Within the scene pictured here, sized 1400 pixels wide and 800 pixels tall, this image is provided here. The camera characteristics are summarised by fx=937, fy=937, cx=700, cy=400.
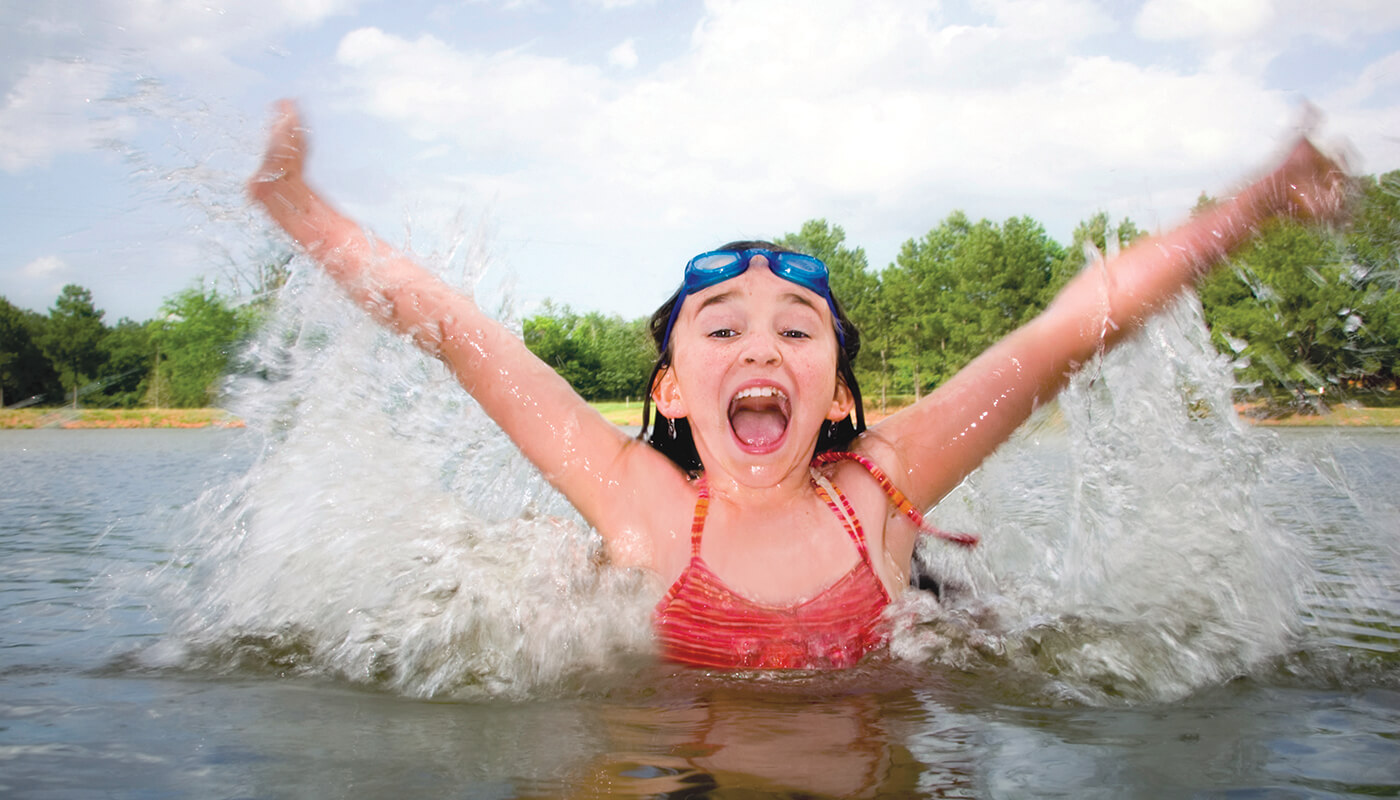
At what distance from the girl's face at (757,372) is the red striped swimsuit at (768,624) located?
0.36 meters

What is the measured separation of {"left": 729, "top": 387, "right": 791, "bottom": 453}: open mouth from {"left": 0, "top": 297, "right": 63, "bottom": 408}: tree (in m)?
38.9

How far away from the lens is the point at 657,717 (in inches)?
101

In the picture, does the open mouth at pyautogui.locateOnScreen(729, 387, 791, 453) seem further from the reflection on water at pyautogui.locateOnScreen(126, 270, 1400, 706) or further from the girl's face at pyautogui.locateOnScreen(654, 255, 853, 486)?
the reflection on water at pyautogui.locateOnScreen(126, 270, 1400, 706)

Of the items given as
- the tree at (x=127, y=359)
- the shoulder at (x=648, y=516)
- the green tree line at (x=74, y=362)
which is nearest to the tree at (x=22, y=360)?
the green tree line at (x=74, y=362)

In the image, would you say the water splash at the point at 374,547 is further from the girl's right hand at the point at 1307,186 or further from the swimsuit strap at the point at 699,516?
the girl's right hand at the point at 1307,186

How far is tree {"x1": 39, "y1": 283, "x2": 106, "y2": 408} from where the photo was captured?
1417 inches

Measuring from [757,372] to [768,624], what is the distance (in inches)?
33.8

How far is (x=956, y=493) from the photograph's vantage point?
222 inches

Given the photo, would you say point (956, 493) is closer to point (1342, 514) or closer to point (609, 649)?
point (609, 649)

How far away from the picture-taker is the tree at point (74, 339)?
36.0 metres

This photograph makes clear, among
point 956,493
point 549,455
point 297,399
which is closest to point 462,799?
point 549,455

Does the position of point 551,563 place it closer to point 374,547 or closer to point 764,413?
point 374,547

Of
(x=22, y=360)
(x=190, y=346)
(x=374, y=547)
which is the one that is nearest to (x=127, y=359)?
(x=190, y=346)

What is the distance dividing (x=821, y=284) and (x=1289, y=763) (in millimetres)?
2114
